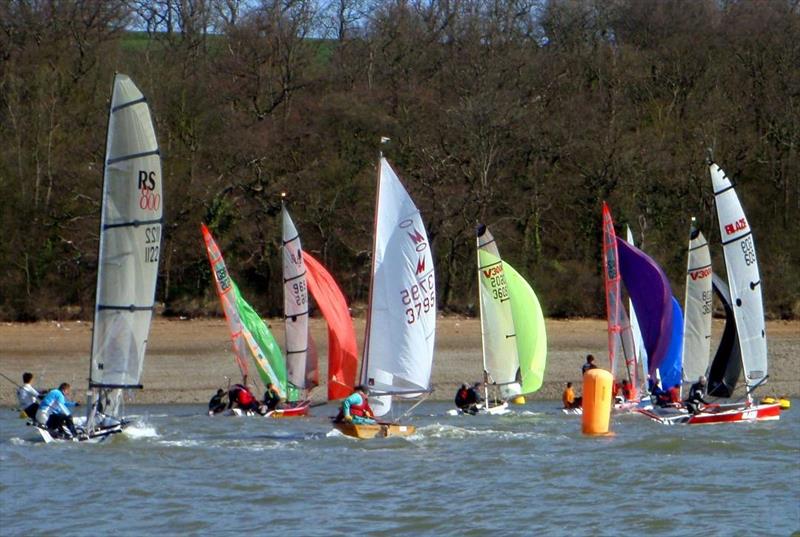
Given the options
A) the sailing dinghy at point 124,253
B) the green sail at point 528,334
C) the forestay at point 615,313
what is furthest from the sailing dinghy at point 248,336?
the sailing dinghy at point 124,253

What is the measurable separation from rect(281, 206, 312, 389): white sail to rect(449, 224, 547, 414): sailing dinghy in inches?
116

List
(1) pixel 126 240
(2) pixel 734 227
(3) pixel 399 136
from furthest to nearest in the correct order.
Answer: (3) pixel 399 136, (2) pixel 734 227, (1) pixel 126 240

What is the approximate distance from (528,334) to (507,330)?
0.35 m

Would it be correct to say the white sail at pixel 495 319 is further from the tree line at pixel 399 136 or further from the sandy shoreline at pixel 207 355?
the tree line at pixel 399 136

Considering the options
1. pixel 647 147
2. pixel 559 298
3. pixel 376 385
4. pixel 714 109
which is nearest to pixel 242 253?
pixel 559 298

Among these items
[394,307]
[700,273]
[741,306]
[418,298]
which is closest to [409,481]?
[394,307]

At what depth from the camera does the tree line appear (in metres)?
33.0

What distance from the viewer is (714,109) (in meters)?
36.9

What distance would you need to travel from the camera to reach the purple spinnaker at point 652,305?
73.1 ft

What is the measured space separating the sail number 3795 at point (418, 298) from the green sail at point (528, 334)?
6.49 m

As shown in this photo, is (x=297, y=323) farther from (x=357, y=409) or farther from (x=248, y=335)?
(x=357, y=409)

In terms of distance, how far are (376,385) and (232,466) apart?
2096mm

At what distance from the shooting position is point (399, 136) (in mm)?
36062

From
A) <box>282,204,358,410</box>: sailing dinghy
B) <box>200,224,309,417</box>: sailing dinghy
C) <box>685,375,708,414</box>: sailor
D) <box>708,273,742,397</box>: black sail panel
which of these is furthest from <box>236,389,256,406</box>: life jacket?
<box>708,273,742,397</box>: black sail panel
